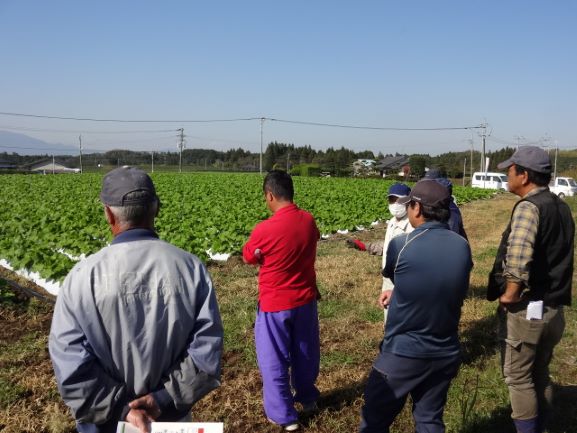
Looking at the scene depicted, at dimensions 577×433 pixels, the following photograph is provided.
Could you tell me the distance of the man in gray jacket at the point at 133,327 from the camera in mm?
1852

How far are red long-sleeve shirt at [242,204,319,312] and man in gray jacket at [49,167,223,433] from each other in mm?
1446

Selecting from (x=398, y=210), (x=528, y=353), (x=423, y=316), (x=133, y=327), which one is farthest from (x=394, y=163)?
(x=133, y=327)

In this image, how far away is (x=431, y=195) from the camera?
2596 mm

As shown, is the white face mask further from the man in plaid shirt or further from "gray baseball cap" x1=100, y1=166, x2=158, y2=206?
"gray baseball cap" x1=100, y1=166, x2=158, y2=206

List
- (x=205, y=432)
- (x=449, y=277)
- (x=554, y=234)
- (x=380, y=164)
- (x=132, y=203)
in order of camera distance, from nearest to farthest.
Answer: (x=205, y=432) → (x=132, y=203) → (x=449, y=277) → (x=554, y=234) → (x=380, y=164)

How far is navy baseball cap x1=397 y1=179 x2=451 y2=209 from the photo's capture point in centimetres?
259

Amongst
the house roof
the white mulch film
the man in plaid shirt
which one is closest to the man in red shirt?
the man in plaid shirt

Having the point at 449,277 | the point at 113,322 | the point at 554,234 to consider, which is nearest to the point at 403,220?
the point at 554,234

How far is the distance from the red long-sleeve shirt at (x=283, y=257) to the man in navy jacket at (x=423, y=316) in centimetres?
96

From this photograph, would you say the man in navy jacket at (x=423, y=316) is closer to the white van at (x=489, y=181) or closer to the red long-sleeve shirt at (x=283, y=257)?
the red long-sleeve shirt at (x=283, y=257)

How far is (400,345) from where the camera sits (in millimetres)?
2578

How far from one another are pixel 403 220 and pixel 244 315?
9.05 ft

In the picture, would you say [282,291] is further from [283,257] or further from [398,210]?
[398,210]

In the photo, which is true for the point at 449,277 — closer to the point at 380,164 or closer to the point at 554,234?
the point at 554,234
